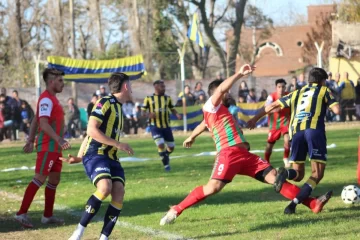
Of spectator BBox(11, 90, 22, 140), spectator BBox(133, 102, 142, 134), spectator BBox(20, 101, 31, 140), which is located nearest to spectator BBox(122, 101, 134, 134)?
spectator BBox(133, 102, 142, 134)

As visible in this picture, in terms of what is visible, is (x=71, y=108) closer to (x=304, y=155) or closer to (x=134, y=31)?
(x=304, y=155)

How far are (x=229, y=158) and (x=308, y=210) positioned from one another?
1.60 meters

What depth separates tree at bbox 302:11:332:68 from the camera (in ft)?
193

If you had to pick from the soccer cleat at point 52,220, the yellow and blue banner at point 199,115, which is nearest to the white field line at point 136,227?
the soccer cleat at point 52,220

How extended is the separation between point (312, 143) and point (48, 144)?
3.48 metres

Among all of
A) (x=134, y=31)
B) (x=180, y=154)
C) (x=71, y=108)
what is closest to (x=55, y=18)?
(x=134, y=31)

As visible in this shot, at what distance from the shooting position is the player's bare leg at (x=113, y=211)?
308 inches

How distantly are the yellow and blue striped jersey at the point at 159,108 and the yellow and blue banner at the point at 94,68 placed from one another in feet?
39.9

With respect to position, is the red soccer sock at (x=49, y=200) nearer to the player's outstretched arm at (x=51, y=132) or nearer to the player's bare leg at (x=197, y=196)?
the player's outstretched arm at (x=51, y=132)

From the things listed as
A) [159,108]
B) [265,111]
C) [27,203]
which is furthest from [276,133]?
[27,203]

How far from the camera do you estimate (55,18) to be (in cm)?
4534

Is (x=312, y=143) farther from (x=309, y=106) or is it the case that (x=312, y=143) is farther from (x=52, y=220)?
(x=52, y=220)

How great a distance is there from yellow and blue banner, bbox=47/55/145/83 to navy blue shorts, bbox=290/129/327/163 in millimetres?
19092

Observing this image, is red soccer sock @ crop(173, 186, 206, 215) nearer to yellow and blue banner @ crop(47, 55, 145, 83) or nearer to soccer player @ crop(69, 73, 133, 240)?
soccer player @ crop(69, 73, 133, 240)
